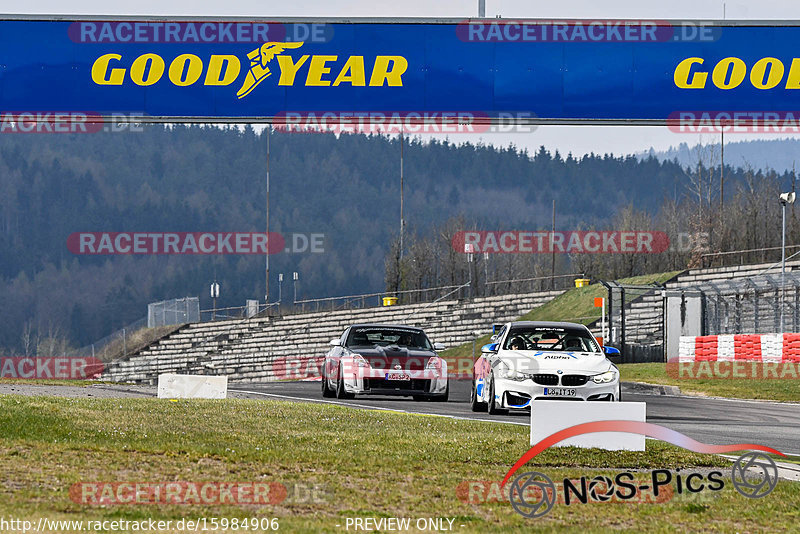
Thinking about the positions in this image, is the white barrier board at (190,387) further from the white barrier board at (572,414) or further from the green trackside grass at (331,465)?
the white barrier board at (572,414)

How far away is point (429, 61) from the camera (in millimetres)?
22656

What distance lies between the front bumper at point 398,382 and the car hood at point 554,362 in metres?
3.14

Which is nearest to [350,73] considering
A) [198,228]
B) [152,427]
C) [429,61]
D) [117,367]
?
[429,61]

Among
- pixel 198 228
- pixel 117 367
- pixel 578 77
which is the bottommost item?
pixel 117 367

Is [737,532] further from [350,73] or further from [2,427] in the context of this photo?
[350,73]

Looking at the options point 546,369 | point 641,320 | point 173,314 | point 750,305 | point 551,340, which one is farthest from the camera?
point 173,314

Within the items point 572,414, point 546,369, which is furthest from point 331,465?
point 546,369

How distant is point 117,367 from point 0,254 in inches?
5383

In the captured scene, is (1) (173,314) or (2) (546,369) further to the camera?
(1) (173,314)

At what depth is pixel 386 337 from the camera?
68.5ft
